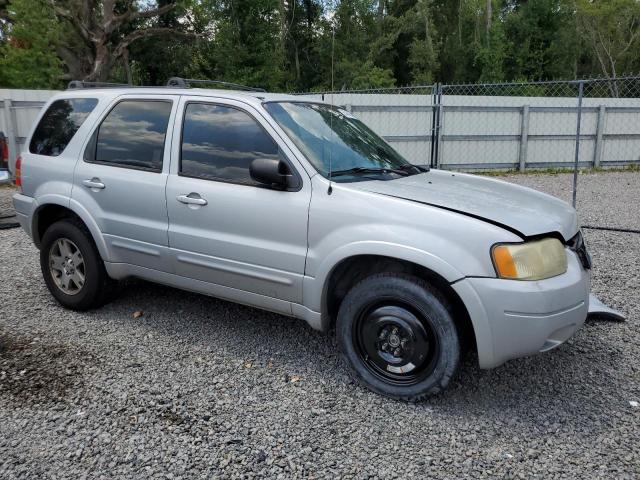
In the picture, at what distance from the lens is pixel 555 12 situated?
1518 inches

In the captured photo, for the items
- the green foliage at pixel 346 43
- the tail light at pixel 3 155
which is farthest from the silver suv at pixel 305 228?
the green foliage at pixel 346 43

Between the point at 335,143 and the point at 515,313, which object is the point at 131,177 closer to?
the point at 335,143

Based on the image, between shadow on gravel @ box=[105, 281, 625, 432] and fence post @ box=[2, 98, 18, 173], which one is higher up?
fence post @ box=[2, 98, 18, 173]

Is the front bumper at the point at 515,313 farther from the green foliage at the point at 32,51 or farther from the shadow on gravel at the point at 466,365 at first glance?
the green foliage at the point at 32,51

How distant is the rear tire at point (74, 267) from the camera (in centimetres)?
461

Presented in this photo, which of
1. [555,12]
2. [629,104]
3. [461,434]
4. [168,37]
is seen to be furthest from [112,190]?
[555,12]

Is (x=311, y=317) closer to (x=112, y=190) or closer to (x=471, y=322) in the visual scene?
(x=471, y=322)

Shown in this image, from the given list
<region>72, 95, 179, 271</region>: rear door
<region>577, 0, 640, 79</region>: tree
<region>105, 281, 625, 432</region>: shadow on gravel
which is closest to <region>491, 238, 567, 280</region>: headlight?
<region>105, 281, 625, 432</region>: shadow on gravel

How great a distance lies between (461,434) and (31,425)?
2.40 m

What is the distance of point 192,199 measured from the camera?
12.9 feet

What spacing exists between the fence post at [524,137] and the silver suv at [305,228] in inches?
484

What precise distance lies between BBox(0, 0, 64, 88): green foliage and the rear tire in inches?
867

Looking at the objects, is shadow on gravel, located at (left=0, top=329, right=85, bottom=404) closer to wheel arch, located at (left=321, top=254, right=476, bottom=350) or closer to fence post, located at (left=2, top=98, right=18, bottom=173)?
wheel arch, located at (left=321, top=254, right=476, bottom=350)

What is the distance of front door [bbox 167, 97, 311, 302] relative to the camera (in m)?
3.60
